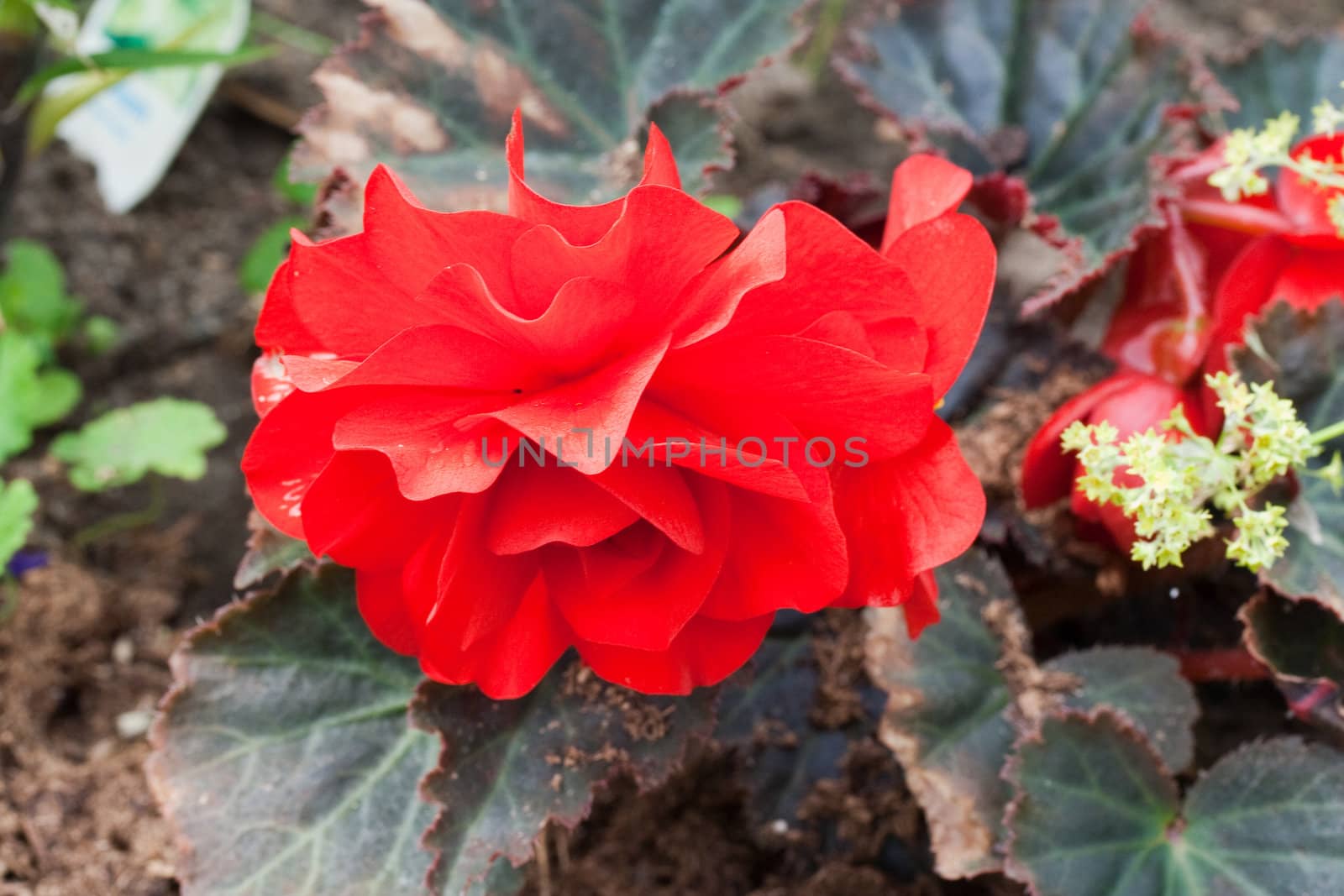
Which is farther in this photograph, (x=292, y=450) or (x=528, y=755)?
(x=528, y=755)

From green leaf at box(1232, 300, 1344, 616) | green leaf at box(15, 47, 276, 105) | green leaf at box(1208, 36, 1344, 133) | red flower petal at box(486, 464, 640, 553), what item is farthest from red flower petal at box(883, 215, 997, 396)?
green leaf at box(15, 47, 276, 105)

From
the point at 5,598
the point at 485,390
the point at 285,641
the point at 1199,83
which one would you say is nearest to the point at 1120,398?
the point at 1199,83

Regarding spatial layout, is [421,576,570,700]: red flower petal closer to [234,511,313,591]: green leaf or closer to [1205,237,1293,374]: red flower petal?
[234,511,313,591]: green leaf

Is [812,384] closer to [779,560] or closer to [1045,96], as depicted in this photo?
[779,560]

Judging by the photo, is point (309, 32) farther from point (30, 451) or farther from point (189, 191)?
point (30, 451)

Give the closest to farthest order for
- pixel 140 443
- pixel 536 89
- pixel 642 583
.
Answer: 1. pixel 642 583
2. pixel 536 89
3. pixel 140 443

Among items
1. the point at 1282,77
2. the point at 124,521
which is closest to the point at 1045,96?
the point at 1282,77
